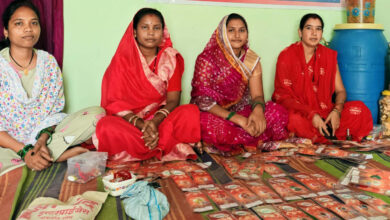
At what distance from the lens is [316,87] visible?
3000 millimetres

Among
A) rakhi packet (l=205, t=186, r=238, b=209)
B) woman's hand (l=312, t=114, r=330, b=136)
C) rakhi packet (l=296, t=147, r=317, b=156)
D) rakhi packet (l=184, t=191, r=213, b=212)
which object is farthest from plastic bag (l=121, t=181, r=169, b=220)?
woman's hand (l=312, t=114, r=330, b=136)

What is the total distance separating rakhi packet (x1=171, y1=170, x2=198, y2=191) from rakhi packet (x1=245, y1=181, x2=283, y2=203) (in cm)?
30

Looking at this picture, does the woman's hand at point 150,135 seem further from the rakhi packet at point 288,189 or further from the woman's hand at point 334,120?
the woman's hand at point 334,120

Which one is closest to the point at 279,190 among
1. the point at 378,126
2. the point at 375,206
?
the point at 375,206

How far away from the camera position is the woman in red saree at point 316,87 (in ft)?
9.30

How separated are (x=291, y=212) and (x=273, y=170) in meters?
0.56

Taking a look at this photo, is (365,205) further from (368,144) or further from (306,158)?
(368,144)

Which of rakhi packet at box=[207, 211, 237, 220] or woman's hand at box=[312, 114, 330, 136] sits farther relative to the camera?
woman's hand at box=[312, 114, 330, 136]

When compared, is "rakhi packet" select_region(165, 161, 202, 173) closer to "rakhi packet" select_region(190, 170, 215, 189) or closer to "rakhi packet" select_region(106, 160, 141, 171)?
"rakhi packet" select_region(190, 170, 215, 189)

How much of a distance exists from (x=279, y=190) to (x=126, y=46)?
1.47m

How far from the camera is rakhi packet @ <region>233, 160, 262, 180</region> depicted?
2070mm

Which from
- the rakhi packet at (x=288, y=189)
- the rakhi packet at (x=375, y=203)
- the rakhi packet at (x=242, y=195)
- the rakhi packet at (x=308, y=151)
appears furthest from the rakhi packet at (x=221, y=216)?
the rakhi packet at (x=308, y=151)

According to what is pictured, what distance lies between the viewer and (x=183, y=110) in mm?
2473

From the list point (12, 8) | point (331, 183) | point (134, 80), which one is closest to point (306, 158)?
point (331, 183)
